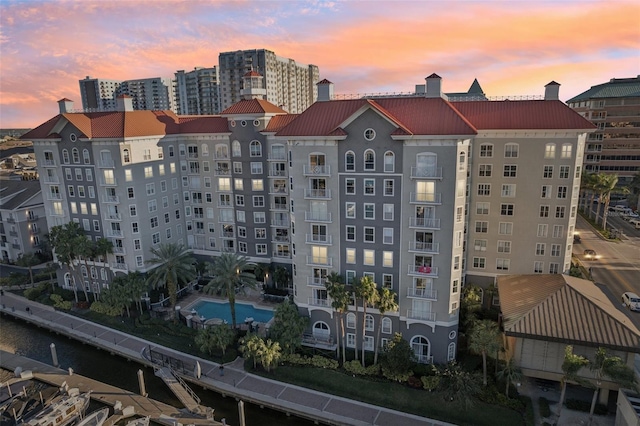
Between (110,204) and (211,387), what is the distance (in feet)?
102

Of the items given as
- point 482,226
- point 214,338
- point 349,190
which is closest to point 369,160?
point 349,190

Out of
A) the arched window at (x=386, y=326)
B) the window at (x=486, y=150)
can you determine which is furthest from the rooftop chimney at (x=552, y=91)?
the arched window at (x=386, y=326)

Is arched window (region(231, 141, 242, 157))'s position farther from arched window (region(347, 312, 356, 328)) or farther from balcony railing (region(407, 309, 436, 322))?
balcony railing (region(407, 309, 436, 322))

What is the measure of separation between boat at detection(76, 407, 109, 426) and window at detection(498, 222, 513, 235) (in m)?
48.7

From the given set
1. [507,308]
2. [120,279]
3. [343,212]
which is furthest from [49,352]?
[507,308]

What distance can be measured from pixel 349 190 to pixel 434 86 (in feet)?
48.1

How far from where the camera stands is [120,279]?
58.0 meters

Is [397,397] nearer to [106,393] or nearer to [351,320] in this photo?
[351,320]

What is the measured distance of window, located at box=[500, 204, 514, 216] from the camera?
51688 millimetres

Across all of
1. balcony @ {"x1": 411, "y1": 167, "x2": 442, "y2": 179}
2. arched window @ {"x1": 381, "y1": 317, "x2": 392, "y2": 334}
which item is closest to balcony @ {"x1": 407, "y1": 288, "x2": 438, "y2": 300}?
arched window @ {"x1": 381, "y1": 317, "x2": 392, "y2": 334}

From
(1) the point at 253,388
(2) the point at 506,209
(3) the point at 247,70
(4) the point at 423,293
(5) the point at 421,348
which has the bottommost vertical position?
(1) the point at 253,388

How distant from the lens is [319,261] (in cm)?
4709

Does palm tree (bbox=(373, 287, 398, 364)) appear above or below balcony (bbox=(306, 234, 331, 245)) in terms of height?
below

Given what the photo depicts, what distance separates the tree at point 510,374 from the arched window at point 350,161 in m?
24.2
